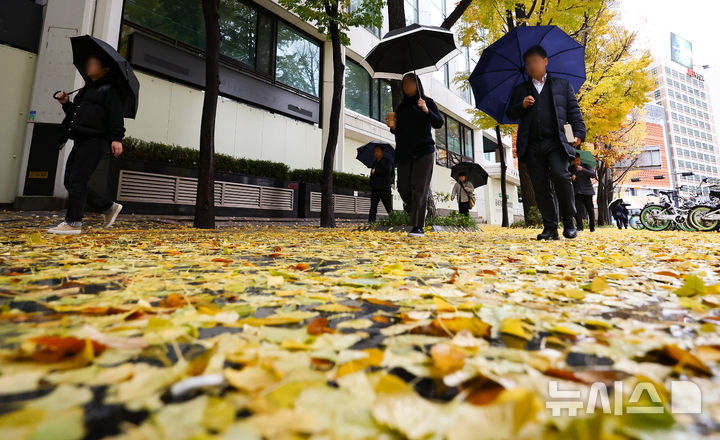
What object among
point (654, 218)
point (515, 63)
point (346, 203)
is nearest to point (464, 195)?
point (346, 203)

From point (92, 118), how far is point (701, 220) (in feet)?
38.0

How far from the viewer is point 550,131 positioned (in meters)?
4.19

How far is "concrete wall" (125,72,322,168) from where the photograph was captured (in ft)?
28.4

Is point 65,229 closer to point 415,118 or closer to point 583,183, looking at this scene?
point 415,118

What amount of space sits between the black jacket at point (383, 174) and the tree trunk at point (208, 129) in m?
3.74

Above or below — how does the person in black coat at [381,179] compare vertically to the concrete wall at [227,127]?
below

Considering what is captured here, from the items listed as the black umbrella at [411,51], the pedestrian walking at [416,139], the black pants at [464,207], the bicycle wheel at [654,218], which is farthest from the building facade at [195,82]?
the pedestrian walking at [416,139]

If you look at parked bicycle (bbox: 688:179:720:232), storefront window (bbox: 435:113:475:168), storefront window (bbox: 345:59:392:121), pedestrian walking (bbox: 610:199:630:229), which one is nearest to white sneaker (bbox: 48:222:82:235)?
parked bicycle (bbox: 688:179:720:232)

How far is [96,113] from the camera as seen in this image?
11.7ft

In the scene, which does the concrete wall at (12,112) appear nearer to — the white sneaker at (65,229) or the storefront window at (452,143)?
the white sneaker at (65,229)

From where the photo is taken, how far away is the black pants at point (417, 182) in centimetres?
461

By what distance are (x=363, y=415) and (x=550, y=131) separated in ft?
15.4

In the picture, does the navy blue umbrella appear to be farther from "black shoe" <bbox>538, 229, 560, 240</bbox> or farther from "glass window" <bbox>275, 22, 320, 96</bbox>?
"glass window" <bbox>275, 22, 320, 96</bbox>

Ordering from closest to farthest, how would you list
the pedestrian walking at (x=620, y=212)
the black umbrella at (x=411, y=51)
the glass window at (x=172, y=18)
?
the black umbrella at (x=411, y=51) → the glass window at (x=172, y=18) → the pedestrian walking at (x=620, y=212)
